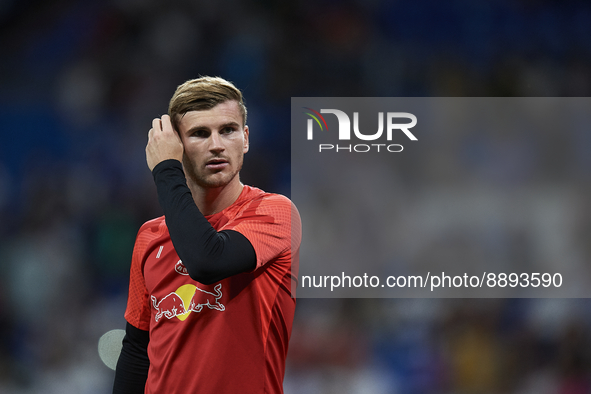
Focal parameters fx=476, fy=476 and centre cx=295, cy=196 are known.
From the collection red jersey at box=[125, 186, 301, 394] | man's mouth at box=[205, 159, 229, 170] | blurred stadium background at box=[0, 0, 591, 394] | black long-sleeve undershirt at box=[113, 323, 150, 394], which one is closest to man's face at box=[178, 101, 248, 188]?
man's mouth at box=[205, 159, 229, 170]

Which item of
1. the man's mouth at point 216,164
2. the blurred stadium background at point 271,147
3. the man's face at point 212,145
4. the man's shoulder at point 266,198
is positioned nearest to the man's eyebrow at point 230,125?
the man's face at point 212,145

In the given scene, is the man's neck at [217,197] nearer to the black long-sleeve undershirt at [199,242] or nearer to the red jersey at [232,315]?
the red jersey at [232,315]

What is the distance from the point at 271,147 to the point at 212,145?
1766 mm

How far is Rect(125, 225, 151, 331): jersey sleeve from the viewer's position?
64.7 inches

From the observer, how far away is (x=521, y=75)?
3070 mm

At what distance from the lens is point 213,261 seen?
122 centimetres

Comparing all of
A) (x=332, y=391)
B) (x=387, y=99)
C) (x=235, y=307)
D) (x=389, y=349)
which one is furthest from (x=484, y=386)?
(x=235, y=307)

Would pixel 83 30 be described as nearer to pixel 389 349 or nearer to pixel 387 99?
pixel 387 99

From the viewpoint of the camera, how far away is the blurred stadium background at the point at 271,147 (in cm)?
304

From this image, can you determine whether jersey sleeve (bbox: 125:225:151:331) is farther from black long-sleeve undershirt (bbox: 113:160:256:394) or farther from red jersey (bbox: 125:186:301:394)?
black long-sleeve undershirt (bbox: 113:160:256:394)

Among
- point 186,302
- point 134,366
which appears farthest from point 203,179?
point 134,366

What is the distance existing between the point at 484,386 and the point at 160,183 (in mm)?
2656

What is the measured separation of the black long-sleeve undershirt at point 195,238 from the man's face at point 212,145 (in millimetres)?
154

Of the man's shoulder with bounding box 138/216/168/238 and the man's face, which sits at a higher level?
the man's face
